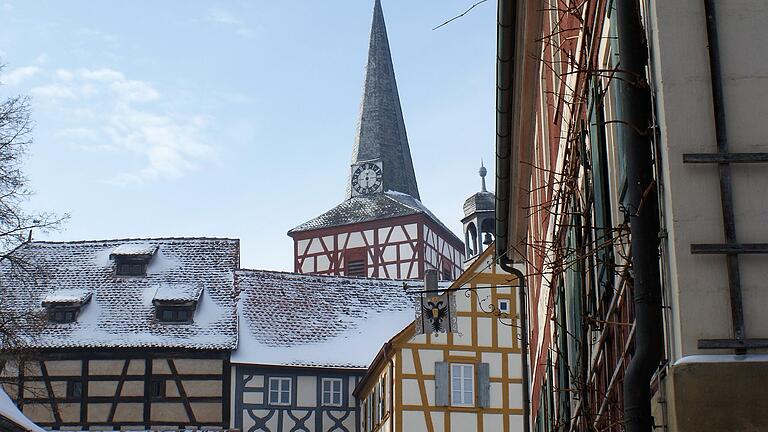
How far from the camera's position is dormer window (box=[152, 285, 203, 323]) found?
37.3 meters

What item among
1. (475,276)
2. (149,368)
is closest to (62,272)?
(149,368)

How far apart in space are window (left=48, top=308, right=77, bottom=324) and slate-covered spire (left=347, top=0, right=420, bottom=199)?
27434mm

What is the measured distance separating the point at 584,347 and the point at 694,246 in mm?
3929

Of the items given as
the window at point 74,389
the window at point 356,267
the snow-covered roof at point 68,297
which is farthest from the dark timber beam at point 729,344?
the window at point 356,267

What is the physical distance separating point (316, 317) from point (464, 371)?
8.50 meters

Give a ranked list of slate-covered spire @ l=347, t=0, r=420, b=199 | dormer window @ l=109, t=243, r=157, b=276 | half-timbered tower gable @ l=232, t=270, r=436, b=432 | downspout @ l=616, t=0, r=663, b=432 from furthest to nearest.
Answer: slate-covered spire @ l=347, t=0, r=420, b=199, dormer window @ l=109, t=243, r=157, b=276, half-timbered tower gable @ l=232, t=270, r=436, b=432, downspout @ l=616, t=0, r=663, b=432

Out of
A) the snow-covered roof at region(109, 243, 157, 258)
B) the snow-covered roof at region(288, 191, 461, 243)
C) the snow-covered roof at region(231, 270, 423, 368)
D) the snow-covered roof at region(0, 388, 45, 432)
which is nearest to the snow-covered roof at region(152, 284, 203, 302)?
the snow-covered roof at region(231, 270, 423, 368)

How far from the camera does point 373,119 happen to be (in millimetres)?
66125

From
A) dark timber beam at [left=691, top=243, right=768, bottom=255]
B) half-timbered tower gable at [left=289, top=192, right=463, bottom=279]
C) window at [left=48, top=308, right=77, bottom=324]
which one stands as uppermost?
half-timbered tower gable at [left=289, top=192, right=463, bottom=279]

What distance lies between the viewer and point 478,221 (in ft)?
143

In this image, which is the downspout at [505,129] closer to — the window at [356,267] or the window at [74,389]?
the window at [74,389]

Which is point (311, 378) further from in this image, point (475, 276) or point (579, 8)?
point (579, 8)

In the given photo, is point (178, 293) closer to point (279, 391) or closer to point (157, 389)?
point (157, 389)

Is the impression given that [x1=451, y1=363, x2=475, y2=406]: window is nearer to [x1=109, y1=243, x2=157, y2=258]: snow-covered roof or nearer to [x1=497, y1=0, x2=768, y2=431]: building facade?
[x1=109, y1=243, x2=157, y2=258]: snow-covered roof
